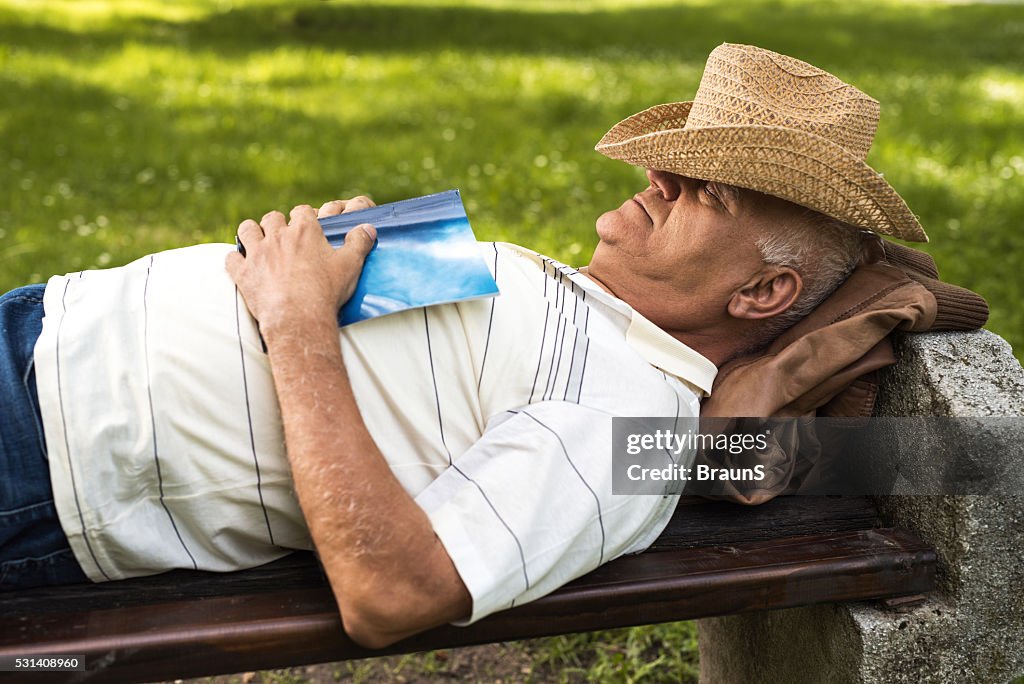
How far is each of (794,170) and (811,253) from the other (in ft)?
0.83

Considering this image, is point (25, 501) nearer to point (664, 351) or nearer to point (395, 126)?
point (664, 351)

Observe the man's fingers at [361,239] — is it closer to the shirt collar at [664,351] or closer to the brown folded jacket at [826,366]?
the shirt collar at [664,351]

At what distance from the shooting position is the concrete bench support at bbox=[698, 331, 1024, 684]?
1990 mm

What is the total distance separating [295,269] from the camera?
1.96 m

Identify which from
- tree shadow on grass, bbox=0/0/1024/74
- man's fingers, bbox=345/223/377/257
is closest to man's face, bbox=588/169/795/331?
man's fingers, bbox=345/223/377/257

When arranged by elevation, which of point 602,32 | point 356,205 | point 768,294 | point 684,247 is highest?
point 602,32

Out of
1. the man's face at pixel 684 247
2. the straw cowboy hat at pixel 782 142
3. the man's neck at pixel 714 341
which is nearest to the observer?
the straw cowboy hat at pixel 782 142

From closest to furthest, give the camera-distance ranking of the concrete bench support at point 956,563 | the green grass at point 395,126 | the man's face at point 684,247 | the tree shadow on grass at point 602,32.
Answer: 1. the concrete bench support at point 956,563
2. the man's face at point 684,247
3. the green grass at point 395,126
4. the tree shadow on grass at point 602,32

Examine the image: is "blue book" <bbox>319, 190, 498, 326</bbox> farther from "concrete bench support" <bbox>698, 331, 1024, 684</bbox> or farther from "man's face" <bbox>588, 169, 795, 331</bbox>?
"concrete bench support" <bbox>698, 331, 1024, 684</bbox>

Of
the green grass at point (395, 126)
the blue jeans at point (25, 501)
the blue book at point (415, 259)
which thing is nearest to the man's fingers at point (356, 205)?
the blue book at point (415, 259)

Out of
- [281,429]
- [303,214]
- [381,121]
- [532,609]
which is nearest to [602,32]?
[381,121]

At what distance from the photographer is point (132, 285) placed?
2.05m

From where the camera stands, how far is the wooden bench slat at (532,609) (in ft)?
5.67

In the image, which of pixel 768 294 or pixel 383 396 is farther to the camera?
pixel 768 294
